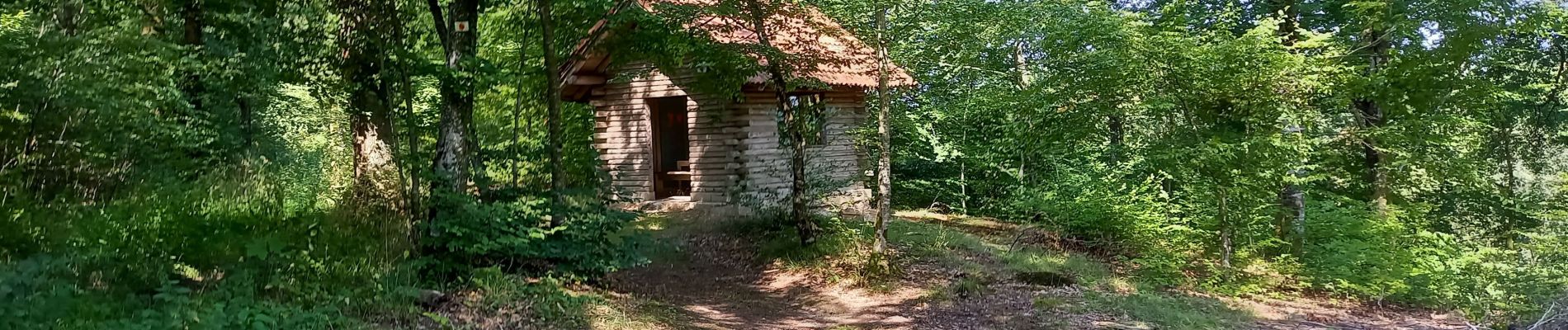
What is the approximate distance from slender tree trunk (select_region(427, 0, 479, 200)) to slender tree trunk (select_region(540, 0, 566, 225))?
1.81 feet

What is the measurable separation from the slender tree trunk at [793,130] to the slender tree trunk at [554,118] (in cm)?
205


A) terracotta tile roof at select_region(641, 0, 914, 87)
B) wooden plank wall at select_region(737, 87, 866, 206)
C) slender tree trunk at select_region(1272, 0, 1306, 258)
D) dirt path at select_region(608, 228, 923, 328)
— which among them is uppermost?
terracotta tile roof at select_region(641, 0, 914, 87)

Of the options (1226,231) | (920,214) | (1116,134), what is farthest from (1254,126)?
(920,214)

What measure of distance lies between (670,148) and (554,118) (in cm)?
1016

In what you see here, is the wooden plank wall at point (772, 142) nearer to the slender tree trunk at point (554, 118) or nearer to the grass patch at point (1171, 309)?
the grass patch at point (1171, 309)

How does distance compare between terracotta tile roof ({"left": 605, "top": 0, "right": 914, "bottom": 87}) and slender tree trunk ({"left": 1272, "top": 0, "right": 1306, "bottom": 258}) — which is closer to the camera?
terracotta tile roof ({"left": 605, "top": 0, "right": 914, "bottom": 87})

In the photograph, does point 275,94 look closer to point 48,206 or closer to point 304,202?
point 304,202

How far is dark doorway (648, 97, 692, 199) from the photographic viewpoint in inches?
571

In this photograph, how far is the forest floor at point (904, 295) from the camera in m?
6.77

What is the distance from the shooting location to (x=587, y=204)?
6.68 metres

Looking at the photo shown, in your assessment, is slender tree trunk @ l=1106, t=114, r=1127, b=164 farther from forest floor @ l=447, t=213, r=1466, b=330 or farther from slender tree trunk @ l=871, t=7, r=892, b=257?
slender tree trunk @ l=871, t=7, r=892, b=257

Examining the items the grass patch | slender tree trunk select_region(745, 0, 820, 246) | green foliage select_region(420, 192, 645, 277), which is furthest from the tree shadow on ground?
green foliage select_region(420, 192, 645, 277)

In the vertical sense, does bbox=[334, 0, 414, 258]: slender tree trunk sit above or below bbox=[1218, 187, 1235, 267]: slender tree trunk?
above

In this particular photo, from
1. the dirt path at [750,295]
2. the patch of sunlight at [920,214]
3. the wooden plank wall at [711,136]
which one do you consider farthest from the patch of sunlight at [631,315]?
the patch of sunlight at [920,214]
